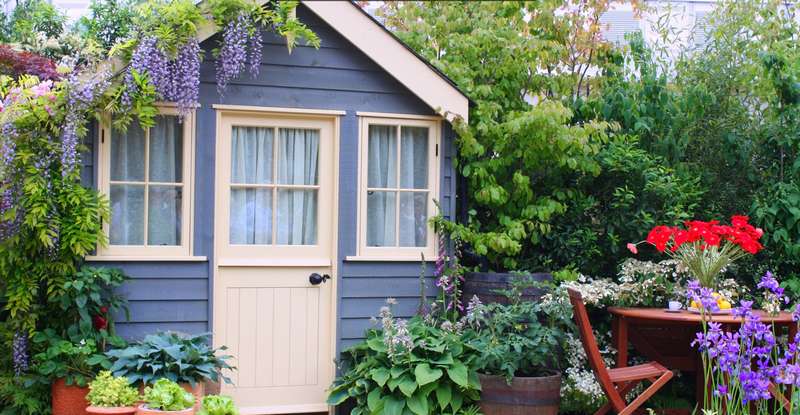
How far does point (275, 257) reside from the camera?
19.7 feet

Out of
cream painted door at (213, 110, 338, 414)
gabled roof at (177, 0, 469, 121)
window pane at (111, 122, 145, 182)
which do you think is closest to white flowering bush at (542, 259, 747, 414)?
gabled roof at (177, 0, 469, 121)

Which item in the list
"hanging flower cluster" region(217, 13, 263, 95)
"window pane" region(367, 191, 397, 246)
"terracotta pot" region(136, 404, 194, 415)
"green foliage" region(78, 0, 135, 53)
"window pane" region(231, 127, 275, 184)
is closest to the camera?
"terracotta pot" region(136, 404, 194, 415)

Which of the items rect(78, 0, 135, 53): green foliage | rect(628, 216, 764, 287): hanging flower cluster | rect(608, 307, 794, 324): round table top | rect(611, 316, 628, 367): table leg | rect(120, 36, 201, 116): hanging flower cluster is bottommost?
rect(611, 316, 628, 367): table leg

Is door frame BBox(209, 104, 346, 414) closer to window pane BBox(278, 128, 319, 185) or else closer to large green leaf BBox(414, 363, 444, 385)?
window pane BBox(278, 128, 319, 185)

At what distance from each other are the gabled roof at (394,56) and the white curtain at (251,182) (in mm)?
885

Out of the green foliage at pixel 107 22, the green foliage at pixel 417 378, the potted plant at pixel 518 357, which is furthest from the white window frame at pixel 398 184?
the green foliage at pixel 107 22

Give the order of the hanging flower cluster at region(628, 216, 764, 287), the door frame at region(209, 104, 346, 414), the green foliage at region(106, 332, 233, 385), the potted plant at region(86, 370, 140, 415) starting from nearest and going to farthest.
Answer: the potted plant at region(86, 370, 140, 415)
the green foliage at region(106, 332, 233, 385)
the hanging flower cluster at region(628, 216, 764, 287)
the door frame at region(209, 104, 346, 414)

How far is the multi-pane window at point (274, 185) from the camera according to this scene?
5961 millimetres

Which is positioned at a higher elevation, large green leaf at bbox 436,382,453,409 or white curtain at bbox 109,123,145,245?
white curtain at bbox 109,123,145,245

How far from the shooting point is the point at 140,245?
5.73 metres

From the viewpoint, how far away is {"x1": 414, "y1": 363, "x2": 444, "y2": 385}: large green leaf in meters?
5.38

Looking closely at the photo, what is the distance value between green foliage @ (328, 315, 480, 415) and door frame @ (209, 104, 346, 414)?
1.43 feet

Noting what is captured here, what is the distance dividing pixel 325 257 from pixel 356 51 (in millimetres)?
1479

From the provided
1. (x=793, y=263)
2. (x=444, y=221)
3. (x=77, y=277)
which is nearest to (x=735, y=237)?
(x=793, y=263)
